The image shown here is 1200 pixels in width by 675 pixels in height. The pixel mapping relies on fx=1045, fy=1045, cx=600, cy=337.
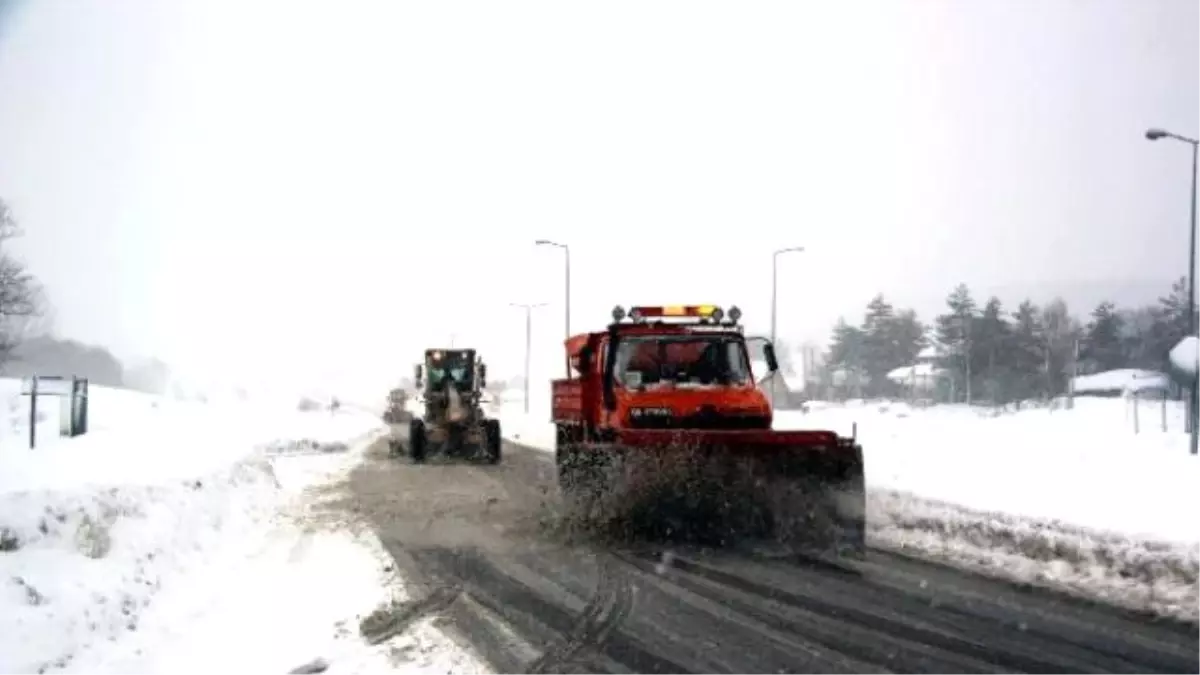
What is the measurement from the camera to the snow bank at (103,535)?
6.81 m

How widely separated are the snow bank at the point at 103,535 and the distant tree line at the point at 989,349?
2990 inches

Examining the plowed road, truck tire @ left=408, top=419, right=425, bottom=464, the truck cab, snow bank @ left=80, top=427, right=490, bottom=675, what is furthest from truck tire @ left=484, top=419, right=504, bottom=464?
the plowed road

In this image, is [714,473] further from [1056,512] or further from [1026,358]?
[1026,358]

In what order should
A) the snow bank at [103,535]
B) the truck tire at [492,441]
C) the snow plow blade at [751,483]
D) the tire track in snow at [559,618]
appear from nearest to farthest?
the tire track in snow at [559,618] < the snow bank at [103,535] < the snow plow blade at [751,483] < the truck tire at [492,441]

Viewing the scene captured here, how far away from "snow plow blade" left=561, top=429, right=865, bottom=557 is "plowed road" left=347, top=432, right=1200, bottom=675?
0.58 metres

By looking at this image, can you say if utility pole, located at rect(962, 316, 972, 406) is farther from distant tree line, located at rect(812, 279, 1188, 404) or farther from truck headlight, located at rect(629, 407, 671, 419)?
truck headlight, located at rect(629, 407, 671, 419)

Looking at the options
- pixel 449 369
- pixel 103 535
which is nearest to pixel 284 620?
pixel 103 535

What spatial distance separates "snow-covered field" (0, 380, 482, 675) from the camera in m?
6.70

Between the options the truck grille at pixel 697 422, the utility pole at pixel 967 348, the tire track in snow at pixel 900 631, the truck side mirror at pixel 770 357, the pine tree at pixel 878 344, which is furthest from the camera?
the pine tree at pixel 878 344

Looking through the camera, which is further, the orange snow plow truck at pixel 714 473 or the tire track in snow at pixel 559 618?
the orange snow plow truck at pixel 714 473

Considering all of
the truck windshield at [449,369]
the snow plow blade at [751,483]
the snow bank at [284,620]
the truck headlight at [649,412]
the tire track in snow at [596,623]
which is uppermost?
the truck windshield at [449,369]

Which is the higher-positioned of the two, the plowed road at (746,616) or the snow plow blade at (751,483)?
the snow plow blade at (751,483)

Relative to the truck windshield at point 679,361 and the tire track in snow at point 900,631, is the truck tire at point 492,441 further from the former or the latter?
the tire track in snow at point 900,631

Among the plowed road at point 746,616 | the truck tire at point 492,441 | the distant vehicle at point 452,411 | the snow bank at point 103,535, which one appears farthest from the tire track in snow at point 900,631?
the distant vehicle at point 452,411
